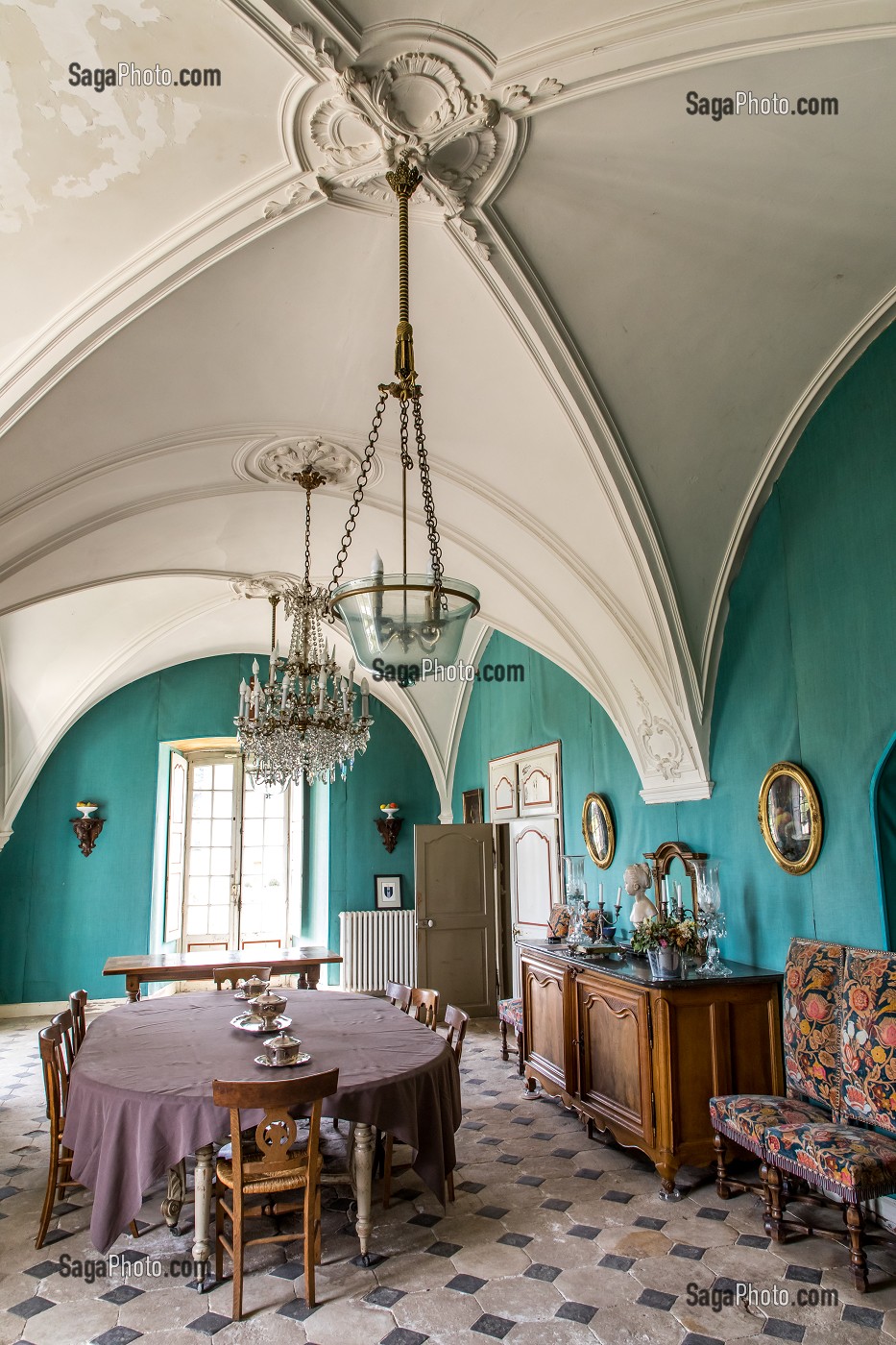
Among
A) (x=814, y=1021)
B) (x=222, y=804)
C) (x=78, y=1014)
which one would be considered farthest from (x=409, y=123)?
(x=222, y=804)

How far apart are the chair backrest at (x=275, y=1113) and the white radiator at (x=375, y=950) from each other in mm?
7260

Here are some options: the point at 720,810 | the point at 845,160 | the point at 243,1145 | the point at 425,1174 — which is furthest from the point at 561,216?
the point at 243,1145

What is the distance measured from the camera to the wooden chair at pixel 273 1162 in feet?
10.8

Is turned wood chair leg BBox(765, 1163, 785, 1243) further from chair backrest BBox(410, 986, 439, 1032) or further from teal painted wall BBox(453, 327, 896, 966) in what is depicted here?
chair backrest BBox(410, 986, 439, 1032)

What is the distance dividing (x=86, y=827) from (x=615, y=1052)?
7.45 m

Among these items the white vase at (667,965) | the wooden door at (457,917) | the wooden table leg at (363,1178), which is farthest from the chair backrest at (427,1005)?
the wooden door at (457,917)

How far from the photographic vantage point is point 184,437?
5.07 m

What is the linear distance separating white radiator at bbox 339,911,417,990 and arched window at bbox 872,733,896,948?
737 cm

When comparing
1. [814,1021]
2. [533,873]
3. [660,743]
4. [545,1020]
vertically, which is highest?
[660,743]

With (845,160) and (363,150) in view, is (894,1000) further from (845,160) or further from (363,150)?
(363,150)

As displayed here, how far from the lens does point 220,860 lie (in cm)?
1105

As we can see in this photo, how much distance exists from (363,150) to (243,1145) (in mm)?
4829

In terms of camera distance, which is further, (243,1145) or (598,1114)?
(598,1114)

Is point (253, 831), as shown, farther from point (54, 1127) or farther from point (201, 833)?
point (54, 1127)
